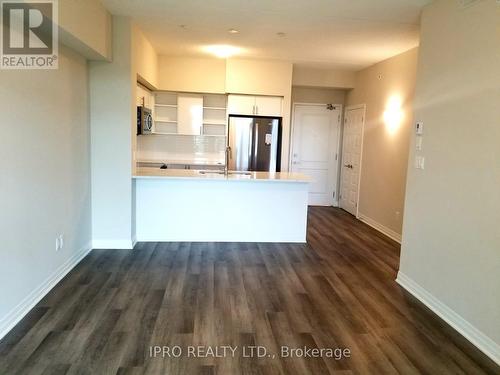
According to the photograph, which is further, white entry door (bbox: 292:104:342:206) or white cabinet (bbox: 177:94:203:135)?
white entry door (bbox: 292:104:342:206)

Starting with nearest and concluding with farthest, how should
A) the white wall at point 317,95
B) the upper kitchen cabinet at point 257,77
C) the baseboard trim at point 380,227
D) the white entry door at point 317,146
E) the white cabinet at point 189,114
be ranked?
the baseboard trim at point 380,227
the upper kitchen cabinet at point 257,77
the white cabinet at point 189,114
the white wall at point 317,95
the white entry door at point 317,146

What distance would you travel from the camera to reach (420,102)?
133 inches

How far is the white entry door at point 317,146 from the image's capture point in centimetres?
740

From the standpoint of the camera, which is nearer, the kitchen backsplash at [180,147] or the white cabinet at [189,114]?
the white cabinet at [189,114]

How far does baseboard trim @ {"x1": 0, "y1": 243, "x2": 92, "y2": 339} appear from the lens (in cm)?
248

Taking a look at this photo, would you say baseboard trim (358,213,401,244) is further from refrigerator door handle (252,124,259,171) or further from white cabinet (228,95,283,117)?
white cabinet (228,95,283,117)

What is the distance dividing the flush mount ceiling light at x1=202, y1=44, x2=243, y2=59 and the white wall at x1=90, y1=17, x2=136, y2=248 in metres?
1.52

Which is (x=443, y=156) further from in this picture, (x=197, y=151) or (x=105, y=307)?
(x=197, y=151)

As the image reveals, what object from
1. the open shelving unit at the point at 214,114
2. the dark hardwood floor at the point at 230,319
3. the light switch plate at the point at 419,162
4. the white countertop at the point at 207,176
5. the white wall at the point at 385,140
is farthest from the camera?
the open shelving unit at the point at 214,114

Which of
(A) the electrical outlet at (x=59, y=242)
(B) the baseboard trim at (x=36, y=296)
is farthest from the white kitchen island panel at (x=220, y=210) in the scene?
(A) the electrical outlet at (x=59, y=242)

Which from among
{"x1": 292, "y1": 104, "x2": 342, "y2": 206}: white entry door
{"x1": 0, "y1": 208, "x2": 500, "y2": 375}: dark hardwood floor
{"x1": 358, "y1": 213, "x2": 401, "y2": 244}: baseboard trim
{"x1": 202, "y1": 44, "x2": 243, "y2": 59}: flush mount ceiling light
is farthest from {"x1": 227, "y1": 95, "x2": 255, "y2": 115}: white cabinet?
{"x1": 0, "y1": 208, "x2": 500, "y2": 375}: dark hardwood floor

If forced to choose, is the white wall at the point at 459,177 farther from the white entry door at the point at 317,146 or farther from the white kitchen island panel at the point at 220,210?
the white entry door at the point at 317,146

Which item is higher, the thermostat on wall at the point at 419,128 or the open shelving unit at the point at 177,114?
the open shelving unit at the point at 177,114
